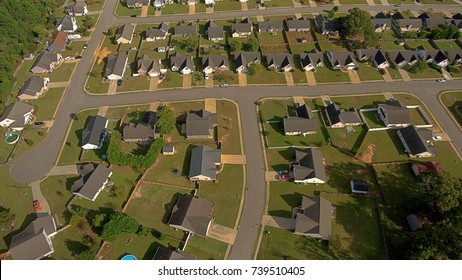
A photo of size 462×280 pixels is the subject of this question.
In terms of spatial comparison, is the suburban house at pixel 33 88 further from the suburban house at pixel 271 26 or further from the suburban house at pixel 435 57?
the suburban house at pixel 435 57

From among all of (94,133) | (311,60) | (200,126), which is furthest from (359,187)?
(94,133)

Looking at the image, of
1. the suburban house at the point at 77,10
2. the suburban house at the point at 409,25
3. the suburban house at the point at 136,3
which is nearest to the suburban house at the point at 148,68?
the suburban house at the point at 136,3

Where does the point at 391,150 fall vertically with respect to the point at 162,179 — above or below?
above

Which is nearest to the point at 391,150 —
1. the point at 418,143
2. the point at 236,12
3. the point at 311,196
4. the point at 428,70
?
the point at 418,143

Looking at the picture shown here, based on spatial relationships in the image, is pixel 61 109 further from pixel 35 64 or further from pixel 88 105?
pixel 35 64

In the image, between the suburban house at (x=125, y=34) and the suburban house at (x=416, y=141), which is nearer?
the suburban house at (x=416, y=141)

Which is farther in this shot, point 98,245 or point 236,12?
point 236,12

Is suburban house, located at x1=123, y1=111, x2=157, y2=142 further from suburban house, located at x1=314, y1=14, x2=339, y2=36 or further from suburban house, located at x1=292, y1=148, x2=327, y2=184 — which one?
suburban house, located at x1=314, y1=14, x2=339, y2=36
